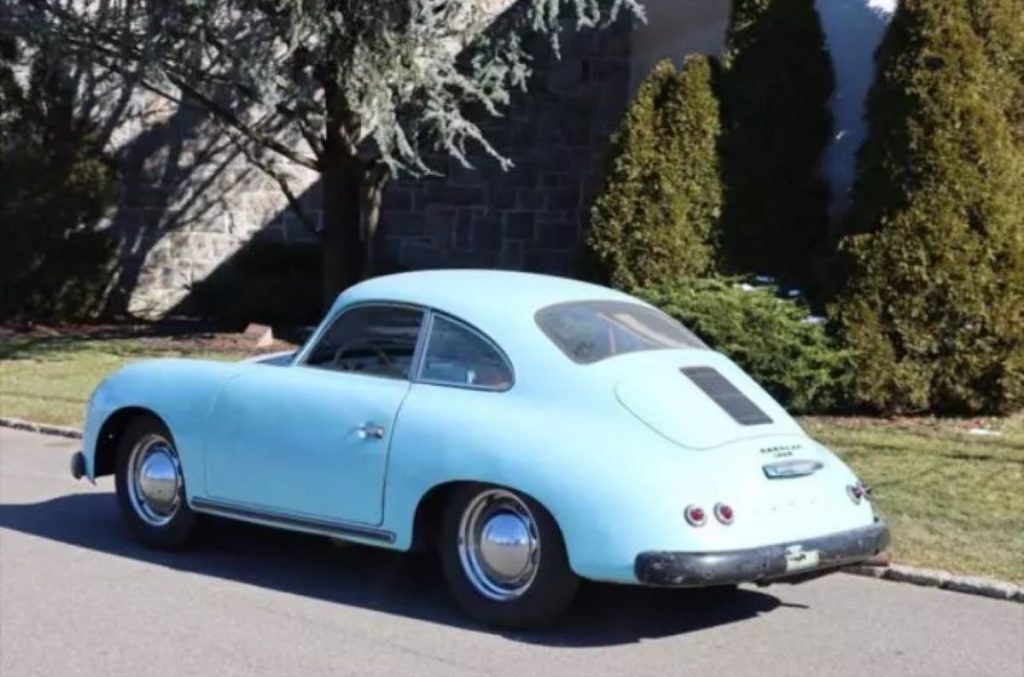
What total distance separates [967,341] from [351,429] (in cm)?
649

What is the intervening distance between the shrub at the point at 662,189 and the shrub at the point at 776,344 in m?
1.42

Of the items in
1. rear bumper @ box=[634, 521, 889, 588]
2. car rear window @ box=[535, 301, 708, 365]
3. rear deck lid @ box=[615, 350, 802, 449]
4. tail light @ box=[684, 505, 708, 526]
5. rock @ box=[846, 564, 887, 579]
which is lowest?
rock @ box=[846, 564, 887, 579]

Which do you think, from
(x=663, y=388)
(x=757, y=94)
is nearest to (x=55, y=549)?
(x=663, y=388)

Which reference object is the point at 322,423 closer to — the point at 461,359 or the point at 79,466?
the point at 461,359

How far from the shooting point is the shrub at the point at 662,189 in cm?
1423

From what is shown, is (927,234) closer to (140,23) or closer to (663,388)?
(663,388)

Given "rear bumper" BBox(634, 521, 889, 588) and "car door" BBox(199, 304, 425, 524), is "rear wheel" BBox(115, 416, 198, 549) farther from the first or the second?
"rear bumper" BBox(634, 521, 889, 588)

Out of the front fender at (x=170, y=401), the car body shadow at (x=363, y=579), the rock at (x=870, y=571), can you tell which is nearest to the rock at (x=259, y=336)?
the car body shadow at (x=363, y=579)

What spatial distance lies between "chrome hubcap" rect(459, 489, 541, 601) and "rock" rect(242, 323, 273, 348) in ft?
37.4

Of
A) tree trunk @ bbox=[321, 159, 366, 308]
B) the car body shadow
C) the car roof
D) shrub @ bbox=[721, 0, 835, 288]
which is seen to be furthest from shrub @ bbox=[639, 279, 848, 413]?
tree trunk @ bbox=[321, 159, 366, 308]

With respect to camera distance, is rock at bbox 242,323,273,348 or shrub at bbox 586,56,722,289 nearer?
shrub at bbox 586,56,722,289

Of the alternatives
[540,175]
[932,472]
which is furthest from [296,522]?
[540,175]

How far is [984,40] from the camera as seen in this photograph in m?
12.9

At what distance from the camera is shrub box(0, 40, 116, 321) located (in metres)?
20.8
